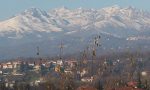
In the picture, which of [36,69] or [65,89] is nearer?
[65,89]

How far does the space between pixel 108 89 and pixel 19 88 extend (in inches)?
271

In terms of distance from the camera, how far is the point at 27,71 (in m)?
93.4

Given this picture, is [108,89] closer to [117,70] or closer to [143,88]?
[143,88]

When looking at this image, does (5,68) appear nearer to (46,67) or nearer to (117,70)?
(46,67)

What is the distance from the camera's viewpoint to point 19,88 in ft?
163

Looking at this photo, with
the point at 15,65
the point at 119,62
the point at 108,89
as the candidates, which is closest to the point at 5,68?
the point at 15,65

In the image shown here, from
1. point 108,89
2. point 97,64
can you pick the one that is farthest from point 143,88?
point 97,64

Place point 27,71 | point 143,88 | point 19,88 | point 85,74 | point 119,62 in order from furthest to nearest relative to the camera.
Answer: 1. point 119,62
2. point 27,71
3. point 85,74
4. point 19,88
5. point 143,88

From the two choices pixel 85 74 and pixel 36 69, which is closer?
pixel 85 74

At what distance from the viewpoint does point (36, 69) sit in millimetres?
91938

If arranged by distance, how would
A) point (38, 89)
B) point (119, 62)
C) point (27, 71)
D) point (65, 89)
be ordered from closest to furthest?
point (65, 89)
point (38, 89)
point (27, 71)
point (119, 62)

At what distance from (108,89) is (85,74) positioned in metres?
30.6

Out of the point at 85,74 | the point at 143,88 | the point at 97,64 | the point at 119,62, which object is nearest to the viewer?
the point at 143,88

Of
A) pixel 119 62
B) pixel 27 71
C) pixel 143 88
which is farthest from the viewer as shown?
pixel 119 62
